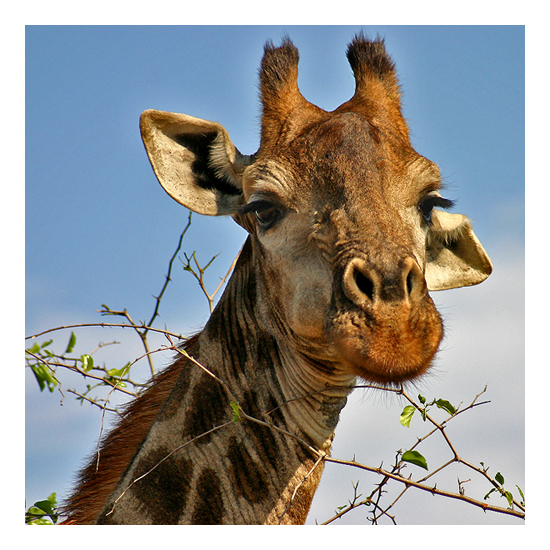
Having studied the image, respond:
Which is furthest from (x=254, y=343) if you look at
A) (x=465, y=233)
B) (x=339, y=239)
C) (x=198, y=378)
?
(x=465, y=233)

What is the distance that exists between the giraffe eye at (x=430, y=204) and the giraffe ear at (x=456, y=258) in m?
0.82

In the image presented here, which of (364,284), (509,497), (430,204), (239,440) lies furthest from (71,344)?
(509,497)

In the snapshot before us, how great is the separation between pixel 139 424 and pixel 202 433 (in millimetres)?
784

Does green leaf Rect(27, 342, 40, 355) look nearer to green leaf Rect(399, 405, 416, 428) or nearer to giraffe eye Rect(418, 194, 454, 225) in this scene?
green leaf Rect(399, 405, 416, 428)

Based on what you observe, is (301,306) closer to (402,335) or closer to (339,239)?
(339,239)

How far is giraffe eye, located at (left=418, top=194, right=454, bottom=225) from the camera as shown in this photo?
19.3 feet

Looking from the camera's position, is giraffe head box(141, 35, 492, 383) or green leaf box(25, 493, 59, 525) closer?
giraffe head box(141, 35, 492, 383)

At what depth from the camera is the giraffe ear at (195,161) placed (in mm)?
6230

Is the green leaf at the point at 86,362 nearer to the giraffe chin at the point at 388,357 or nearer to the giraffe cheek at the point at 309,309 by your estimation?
the giraffe cheek at the point at 309,309

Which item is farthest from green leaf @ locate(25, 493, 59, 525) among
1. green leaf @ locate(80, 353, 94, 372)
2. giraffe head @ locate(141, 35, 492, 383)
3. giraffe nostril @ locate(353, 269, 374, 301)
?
giraffe nostril @ locate(353, 269, 374, 301)

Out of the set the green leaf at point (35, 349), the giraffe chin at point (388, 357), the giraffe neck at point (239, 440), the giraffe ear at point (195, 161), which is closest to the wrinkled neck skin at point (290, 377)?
the giraffe neck at point (239, 440)

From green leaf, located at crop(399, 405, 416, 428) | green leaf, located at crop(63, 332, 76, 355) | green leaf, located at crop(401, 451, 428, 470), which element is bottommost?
green leaf, located at crop(401, 451, 428, 470)

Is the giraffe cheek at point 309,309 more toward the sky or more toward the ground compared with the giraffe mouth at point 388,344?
more toward the sky

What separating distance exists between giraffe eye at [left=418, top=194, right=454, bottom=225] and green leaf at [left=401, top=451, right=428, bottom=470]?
1952 mm
